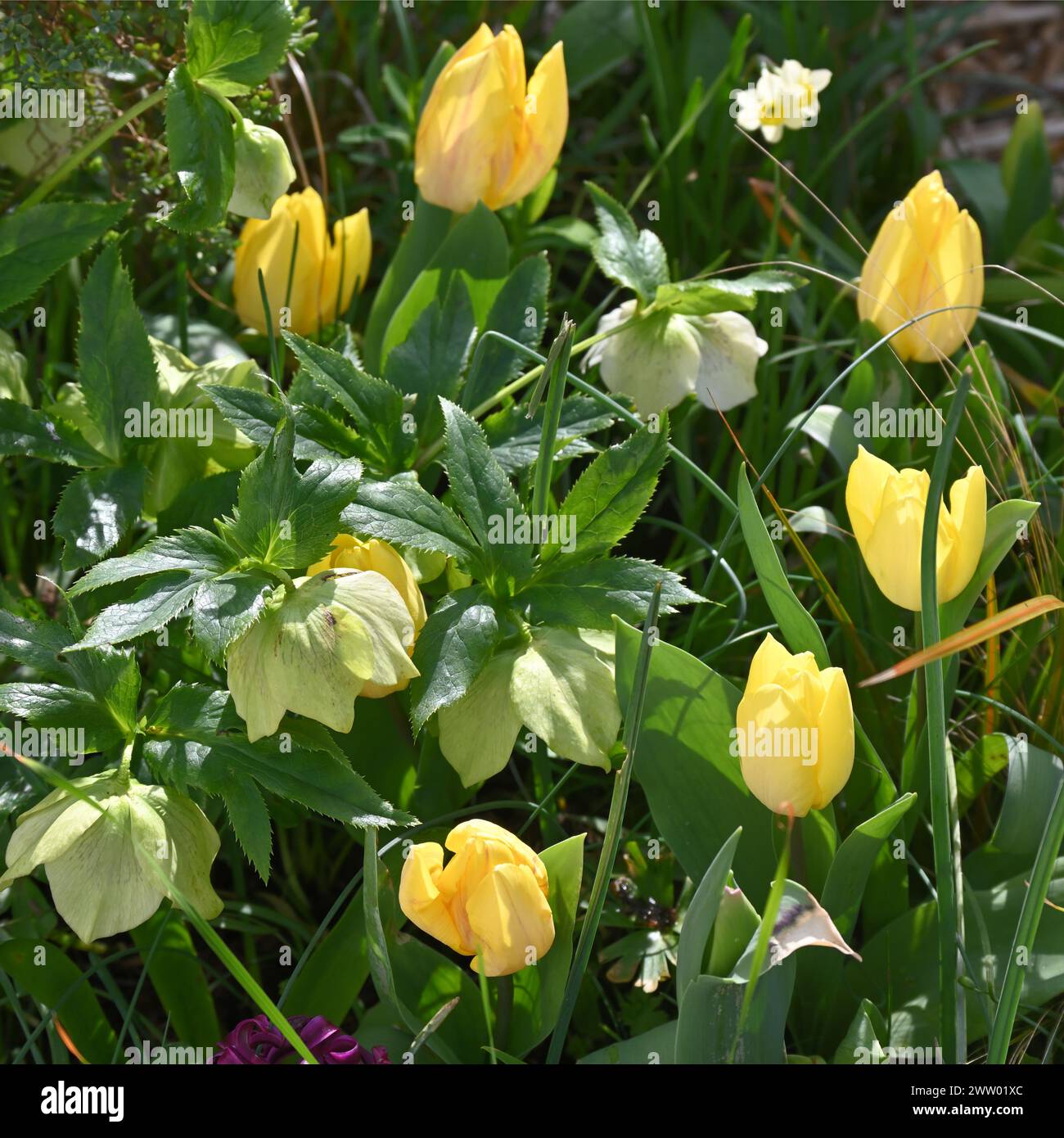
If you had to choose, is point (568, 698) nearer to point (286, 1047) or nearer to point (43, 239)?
point (286, 1047)

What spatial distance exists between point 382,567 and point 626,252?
0.40m

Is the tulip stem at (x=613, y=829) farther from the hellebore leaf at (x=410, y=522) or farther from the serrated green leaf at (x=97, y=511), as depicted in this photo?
the serrated green leaf at (x=97, y=511)

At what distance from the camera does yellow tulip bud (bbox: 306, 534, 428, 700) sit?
2.84ft

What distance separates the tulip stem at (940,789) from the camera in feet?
2.41

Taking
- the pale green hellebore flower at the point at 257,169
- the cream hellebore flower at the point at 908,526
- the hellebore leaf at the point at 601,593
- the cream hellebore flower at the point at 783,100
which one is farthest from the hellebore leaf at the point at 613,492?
the cream hellebore flower at the point at 783,100

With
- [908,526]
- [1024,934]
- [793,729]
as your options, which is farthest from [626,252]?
[1024,934]

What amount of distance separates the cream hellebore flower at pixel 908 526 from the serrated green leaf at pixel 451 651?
0.28 m

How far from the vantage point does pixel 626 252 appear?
3.55ft

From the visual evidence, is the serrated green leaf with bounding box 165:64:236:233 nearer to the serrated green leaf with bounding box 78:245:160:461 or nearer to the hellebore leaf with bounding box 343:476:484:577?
the serrated green leaf with bounding box 78:245:160:461

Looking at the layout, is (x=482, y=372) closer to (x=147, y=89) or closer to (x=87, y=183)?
(x=147, y=89)

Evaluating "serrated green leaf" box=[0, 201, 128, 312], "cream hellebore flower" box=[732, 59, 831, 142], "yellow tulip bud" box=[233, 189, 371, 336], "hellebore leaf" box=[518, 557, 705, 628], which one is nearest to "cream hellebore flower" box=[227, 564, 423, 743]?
"hellebore leaf" box=[518, 557, 705, 628]
